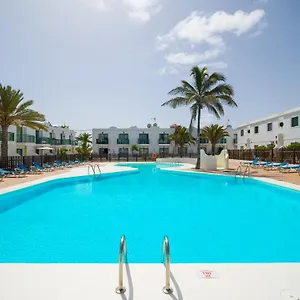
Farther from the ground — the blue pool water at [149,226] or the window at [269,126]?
the window at [269,126]

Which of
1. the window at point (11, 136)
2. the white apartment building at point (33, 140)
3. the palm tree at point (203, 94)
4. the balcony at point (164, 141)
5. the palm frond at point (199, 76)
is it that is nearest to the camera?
the palm tree at point (203, 94)

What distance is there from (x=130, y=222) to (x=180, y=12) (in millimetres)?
10940

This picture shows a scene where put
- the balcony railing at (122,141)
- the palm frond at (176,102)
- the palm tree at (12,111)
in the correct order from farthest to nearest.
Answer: the balcony railing at (122,141) → the palm frond at (176,102) → the palm tree at (12,111)

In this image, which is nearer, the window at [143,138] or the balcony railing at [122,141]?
the balcony railing at [122,141]

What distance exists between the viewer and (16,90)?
18.8 metres

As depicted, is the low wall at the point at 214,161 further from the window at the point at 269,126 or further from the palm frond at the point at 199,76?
the window at the point at 269,126

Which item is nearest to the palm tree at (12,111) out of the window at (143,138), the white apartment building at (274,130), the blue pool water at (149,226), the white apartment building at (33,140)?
the white apartment building at (33,140)

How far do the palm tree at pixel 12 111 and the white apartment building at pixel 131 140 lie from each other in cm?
2404

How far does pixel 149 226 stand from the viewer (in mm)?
6348
